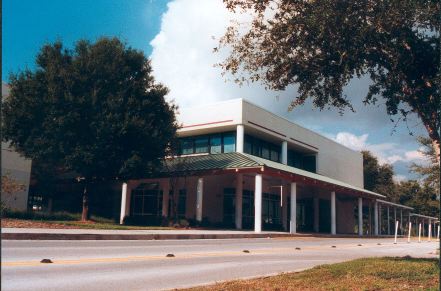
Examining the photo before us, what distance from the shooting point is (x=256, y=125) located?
110ft

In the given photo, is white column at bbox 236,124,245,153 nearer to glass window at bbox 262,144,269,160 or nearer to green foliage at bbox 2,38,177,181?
glass window at bbox 262,144,269,160

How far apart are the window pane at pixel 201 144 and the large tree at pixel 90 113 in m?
7.35

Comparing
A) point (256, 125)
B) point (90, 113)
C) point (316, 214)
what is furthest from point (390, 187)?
point (90, 113)

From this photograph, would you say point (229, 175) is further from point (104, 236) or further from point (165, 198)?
point (104, 236)

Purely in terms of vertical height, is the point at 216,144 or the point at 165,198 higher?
the point at 216,144

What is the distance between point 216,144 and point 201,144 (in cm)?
148

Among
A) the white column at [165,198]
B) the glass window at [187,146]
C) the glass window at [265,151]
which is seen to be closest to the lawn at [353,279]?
the white column at [165,198]

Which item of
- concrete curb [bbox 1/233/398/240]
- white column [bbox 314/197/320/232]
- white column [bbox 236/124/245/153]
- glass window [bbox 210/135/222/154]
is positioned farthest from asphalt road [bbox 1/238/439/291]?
white column [bbox 314/197/320/232]

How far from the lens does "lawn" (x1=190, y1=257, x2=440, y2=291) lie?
756 centimetres

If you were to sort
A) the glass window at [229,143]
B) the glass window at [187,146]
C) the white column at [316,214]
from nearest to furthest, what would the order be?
the glass window at [229,143] < the glass window at [187,146] < the white column at [316,214]

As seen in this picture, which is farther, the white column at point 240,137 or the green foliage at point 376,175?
the green foliage at point 376,175

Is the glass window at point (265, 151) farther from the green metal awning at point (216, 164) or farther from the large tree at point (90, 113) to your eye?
the large tree at point (90, 113)

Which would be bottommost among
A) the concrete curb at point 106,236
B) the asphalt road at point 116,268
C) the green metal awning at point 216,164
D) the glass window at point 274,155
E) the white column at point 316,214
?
the asphalt road at point 116,268

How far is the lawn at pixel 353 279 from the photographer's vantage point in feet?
24.8
